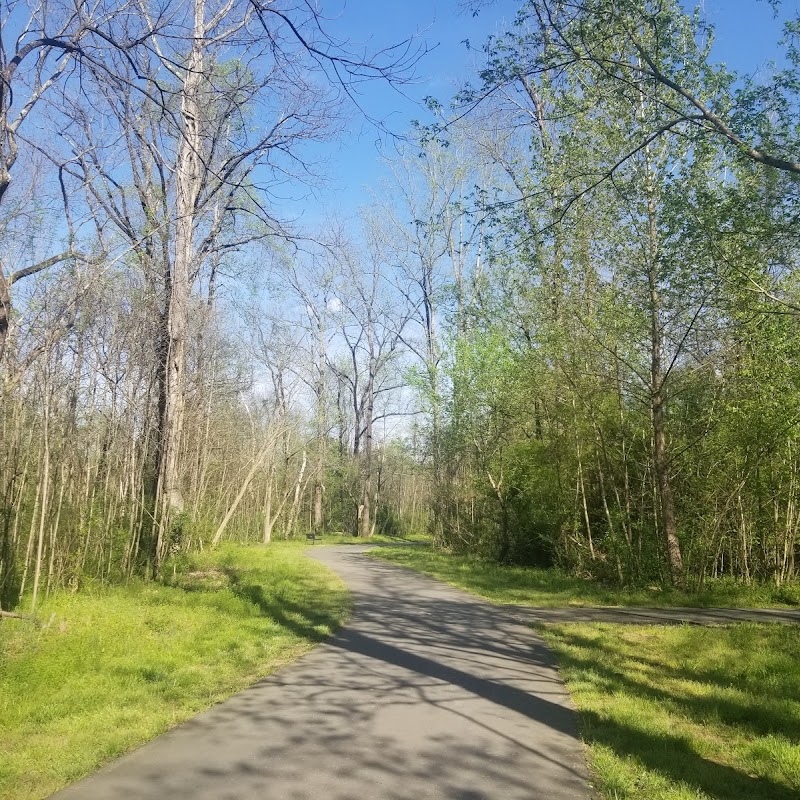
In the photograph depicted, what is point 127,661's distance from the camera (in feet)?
21.0

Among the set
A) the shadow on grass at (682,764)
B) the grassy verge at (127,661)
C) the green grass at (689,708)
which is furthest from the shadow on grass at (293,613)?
the shadow on grass at (682,764)

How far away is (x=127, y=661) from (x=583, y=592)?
934 centimetres

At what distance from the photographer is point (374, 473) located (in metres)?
48.1

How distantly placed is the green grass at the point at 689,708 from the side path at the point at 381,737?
0.88ft

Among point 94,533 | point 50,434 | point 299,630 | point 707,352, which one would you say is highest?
point 707,352

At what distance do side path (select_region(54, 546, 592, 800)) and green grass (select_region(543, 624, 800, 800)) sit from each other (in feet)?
0.88

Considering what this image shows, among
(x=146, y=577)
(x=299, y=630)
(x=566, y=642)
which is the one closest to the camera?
(x=566, y=642)

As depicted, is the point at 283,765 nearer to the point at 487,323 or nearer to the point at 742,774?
the point at 742,774

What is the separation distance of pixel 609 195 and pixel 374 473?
3711 cm

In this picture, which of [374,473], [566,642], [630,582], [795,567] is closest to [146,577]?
[566,642]

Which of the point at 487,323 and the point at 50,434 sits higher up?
the point at 487,323

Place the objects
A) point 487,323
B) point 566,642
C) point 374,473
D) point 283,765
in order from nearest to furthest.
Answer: point 283,765 < point 566,642 < point 487,323 < point 374,473

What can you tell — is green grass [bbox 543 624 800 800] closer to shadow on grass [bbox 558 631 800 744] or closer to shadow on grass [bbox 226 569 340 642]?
shadow on grass [bbox 558 631 800 744]

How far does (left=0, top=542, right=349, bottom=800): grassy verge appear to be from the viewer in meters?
4.32
